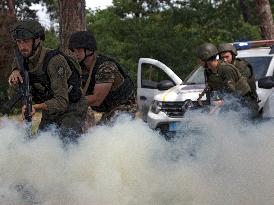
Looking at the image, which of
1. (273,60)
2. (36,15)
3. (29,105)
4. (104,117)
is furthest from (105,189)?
(36,15)

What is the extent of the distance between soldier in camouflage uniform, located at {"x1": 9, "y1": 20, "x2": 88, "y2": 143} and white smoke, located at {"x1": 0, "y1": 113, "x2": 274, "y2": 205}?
0.16m

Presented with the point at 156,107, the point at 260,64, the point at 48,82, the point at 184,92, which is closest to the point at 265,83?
the point at 260,64

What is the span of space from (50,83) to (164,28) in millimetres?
18150

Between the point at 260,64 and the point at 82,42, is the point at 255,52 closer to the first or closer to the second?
the point at 260,64

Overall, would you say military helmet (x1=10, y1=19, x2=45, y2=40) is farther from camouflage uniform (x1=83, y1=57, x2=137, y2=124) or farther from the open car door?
the open car door

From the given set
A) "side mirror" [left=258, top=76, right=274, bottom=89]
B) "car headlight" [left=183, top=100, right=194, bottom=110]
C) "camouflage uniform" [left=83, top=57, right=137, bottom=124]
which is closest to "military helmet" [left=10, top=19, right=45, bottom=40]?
"camouflage uniform" [left=83, top=57, right=137, bottom=124]

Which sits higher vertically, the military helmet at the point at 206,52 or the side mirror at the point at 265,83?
the military helmet at the point at 206,52

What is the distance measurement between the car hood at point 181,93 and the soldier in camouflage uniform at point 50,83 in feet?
14.4

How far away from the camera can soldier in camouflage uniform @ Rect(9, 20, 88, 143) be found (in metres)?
4.58

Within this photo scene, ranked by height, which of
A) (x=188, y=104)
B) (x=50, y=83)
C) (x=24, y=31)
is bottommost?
(x=188, y=104)

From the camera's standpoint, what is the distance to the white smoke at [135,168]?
4.55 m

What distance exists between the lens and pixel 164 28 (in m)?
22.6

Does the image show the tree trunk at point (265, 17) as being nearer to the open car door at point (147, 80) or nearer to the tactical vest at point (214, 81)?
the open car door at point (147, 80)

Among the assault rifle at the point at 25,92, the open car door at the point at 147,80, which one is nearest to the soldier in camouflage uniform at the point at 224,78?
the assault rifle at the point at 25,92
